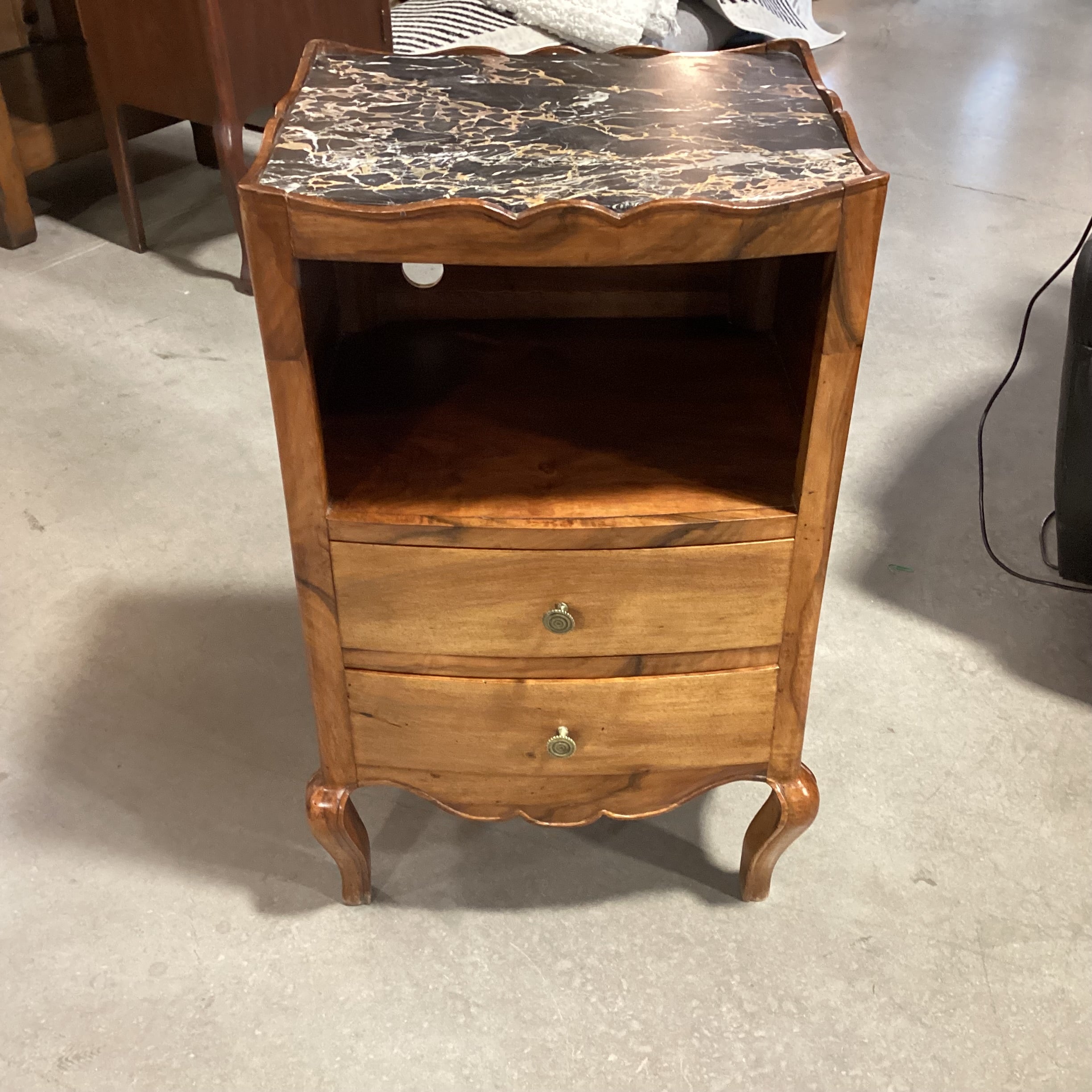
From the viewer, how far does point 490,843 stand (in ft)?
4.09

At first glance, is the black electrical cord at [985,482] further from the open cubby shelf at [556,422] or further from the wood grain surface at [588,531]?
the wood grain surface at [588,531]

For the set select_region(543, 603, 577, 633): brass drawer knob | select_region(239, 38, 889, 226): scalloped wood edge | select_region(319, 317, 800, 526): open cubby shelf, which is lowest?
select_region(543, 603, 577, 633): brass drawer knob

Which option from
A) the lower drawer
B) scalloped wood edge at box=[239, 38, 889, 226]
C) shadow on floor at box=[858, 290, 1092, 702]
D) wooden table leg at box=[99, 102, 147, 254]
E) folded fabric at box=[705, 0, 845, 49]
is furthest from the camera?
folded fabric at box=[705, 0, 845, 49]

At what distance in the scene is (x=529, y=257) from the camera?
742 millimetres

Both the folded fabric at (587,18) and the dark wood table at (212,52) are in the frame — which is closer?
the dark wood table at (212,52)

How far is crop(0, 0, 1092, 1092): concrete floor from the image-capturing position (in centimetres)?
106

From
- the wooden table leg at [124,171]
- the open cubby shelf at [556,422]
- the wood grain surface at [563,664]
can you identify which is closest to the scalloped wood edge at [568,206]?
the open cubby shelf at [556,422]

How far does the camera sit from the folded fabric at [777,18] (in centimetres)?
309

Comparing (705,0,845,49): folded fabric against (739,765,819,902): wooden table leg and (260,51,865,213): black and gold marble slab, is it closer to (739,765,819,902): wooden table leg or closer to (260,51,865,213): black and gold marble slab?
(260,51,865,213): black and gold marble slab

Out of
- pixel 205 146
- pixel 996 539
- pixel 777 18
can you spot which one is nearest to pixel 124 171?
pixel 205 146

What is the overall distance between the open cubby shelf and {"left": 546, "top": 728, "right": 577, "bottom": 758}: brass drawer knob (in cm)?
22

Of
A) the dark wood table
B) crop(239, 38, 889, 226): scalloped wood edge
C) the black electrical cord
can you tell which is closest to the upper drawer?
crop(239, 38, 889, 226): scalloped wood edge

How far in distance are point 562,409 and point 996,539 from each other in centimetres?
97

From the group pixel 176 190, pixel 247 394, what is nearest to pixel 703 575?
pixel 247 394
